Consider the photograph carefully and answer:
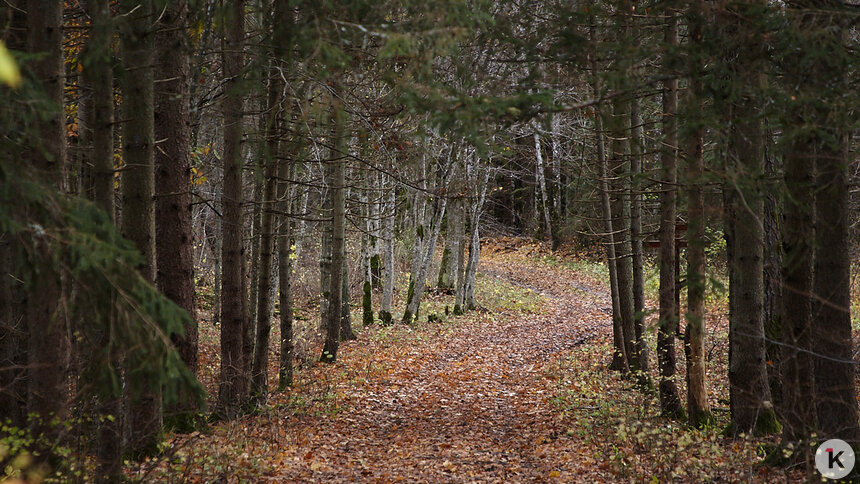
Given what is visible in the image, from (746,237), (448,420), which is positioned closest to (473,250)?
(448,420)

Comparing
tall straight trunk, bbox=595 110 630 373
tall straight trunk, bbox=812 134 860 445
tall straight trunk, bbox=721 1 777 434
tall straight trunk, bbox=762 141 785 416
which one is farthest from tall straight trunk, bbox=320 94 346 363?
tall straight trunk, bbox=812 134 860 445

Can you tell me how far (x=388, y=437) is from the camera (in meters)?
8.54

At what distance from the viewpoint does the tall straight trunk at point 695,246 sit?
5.64 meters

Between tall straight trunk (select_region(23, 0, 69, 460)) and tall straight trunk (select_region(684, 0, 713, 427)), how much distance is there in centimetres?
532

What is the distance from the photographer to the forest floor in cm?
653

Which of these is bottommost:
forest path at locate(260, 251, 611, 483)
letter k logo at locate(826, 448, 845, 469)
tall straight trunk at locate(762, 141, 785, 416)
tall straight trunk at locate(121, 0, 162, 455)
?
forest path at locate(260, 251, 611, 483)

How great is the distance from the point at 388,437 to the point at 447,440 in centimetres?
86

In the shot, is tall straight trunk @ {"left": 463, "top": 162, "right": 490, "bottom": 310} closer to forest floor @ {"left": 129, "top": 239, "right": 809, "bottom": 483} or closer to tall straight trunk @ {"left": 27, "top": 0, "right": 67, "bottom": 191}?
forest floor @ {"left": 129, "top": 239, "right": 809, "bottom": 483}

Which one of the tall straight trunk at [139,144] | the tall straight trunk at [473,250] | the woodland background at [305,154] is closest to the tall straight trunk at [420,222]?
the tall straight trunk at [473,250]

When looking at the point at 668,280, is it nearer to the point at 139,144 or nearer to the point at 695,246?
the point at 695,246

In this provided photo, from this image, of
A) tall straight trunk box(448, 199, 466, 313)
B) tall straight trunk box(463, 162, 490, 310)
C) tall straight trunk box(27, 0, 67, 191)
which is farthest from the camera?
tall straight trunk box(448, 199, 466, 313)

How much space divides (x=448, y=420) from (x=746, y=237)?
5131 mm

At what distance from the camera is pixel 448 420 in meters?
9.45

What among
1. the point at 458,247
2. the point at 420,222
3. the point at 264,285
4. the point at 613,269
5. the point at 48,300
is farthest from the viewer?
the point at 458,247
